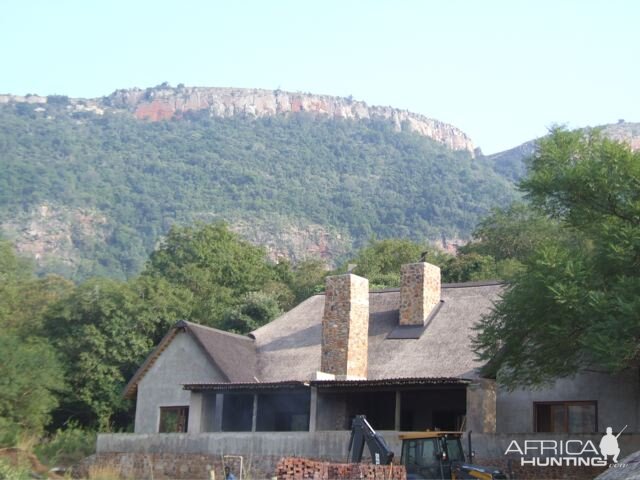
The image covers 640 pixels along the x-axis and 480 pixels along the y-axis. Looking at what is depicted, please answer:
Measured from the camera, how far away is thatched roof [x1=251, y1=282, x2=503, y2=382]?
120 ft

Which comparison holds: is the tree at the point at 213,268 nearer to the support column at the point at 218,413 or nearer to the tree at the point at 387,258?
the tree at the point at 387,258

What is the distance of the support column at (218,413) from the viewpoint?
3969 centimetres

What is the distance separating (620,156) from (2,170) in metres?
175

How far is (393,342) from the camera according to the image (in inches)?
1534

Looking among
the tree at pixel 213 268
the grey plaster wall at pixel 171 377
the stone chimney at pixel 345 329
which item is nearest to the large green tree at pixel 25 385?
the grey plaster wall at pixel 171 377

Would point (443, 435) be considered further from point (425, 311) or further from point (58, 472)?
point (58, 472)

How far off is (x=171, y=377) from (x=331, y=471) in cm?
1873

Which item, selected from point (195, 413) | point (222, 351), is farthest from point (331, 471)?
point (222, 351)

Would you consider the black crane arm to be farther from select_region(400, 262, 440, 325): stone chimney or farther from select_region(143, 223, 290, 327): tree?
select_region(143, 223, 290, 327): tree

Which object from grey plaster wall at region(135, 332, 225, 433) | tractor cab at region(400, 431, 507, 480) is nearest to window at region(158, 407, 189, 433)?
grey plaster wall at region(135, 332, 225, 433)

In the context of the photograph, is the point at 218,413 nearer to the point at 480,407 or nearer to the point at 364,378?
the point at 364,378

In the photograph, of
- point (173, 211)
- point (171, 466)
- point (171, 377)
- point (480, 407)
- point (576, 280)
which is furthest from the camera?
point (173, 211)

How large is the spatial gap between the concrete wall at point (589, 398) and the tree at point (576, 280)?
1322 mm

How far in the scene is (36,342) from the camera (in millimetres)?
51688
